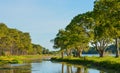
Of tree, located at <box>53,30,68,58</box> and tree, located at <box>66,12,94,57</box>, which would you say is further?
tree, located at <box>53,30,68,58</box>

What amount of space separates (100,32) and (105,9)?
15.8ft

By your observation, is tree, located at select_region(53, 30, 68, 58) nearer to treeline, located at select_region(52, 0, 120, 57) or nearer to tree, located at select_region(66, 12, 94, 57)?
treeline, located at select_region(52, 0, 120, 57)

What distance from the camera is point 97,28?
7012cm

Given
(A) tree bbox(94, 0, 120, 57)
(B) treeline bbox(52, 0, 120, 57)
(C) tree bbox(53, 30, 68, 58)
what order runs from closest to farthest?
(A) tree bbox(94, 0, 120, 57) < (B) treeline bbox(52, 0, 120, 57) < (C) tree bbox(53, 30, 68, 58)

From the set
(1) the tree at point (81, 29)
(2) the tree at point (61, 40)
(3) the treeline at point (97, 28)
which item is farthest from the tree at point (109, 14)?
(2) the tree at point (61, 40)

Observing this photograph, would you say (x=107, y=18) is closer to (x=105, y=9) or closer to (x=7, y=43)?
(x=105, y=9)

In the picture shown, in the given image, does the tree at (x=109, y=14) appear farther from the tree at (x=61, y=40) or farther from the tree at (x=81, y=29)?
the tree at (x=61, y=40)

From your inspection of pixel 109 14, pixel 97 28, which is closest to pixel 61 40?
pixel 97 28

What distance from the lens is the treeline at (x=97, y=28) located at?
205 feet

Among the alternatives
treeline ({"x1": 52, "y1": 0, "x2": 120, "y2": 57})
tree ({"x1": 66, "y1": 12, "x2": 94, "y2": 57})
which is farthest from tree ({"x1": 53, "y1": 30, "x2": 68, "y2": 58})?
tree ({"x1": 66, "y1": 12, "x2": 94, "y2": 57})

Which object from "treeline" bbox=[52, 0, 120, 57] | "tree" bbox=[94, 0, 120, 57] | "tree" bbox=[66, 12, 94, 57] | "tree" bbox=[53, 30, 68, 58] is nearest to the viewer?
"tree" bbox=[94, 0, 120, 57]

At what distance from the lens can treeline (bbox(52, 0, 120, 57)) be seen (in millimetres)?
62519

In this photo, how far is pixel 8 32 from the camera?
166875 millimetres

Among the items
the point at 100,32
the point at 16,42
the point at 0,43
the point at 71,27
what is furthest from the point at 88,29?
the point at 16,42
